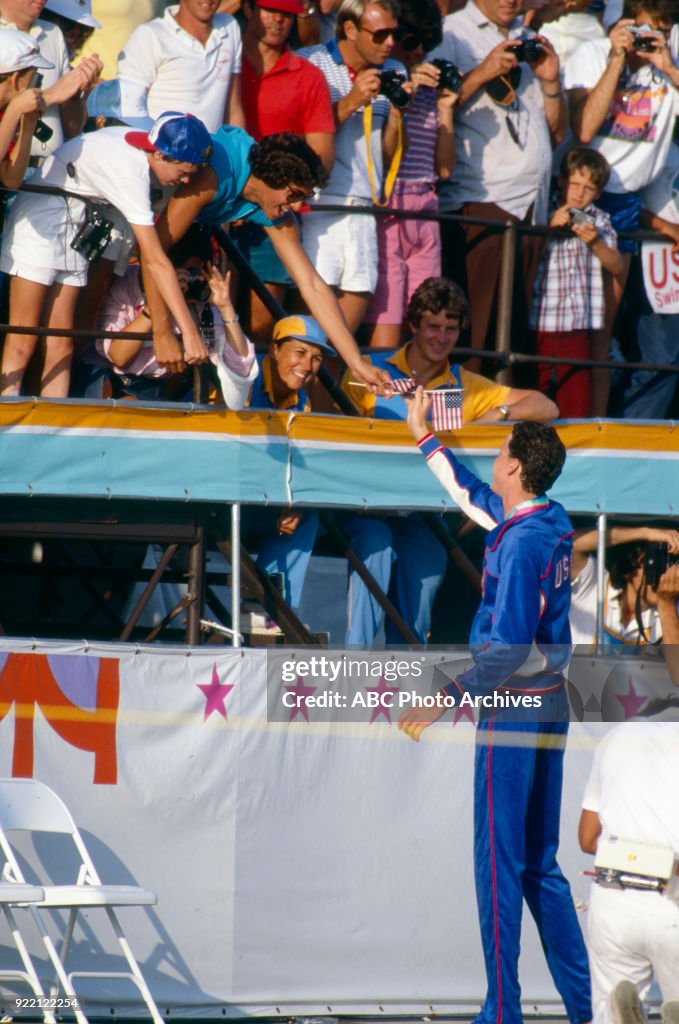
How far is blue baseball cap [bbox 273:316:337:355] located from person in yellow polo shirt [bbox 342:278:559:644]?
466mm

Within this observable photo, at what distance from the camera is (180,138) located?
→ 646cm

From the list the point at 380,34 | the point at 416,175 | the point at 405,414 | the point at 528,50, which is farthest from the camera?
the point at 528,50

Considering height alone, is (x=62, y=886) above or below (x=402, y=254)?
below

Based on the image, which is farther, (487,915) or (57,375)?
(57,375)

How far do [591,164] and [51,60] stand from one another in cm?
278

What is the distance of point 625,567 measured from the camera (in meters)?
7.82

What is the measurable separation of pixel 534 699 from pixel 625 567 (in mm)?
2181

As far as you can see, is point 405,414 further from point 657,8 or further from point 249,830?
point 657,8

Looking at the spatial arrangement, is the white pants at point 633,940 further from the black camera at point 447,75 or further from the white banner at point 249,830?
the black camera at point 447,75

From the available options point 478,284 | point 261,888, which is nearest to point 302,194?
point 478,284

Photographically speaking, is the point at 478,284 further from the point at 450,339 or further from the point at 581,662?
the point at 581,662

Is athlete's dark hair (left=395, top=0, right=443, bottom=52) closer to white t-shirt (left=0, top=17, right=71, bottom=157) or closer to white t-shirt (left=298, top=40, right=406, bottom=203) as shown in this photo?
white t-shirt (left=298, top=40, right=406, bottom=203)

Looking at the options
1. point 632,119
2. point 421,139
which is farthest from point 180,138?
point 632,119

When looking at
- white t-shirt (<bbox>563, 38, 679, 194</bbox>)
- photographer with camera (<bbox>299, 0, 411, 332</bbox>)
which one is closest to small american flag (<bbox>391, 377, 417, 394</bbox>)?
photographer with camera (<bbox>299, 0, 411, 332</bbox>)
